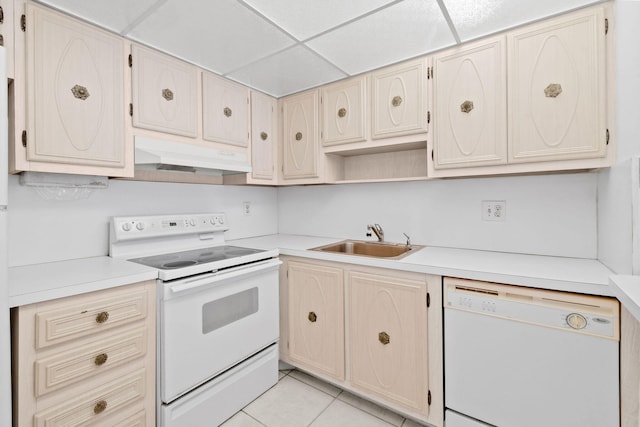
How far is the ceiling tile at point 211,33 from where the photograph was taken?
140cm

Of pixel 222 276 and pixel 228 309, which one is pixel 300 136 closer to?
pixel 222 276

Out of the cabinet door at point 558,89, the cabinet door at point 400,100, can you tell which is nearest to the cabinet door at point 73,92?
the cabinet door at point 400,100

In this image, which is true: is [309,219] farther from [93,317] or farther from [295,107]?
[93,317]

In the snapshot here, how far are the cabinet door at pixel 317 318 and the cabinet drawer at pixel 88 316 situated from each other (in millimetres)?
935

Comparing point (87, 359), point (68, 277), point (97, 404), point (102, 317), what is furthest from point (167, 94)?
point (97, 404)

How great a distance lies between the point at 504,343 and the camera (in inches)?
51.9

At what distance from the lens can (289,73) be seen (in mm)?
2090

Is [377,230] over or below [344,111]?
below

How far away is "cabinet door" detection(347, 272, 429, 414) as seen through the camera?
155cm

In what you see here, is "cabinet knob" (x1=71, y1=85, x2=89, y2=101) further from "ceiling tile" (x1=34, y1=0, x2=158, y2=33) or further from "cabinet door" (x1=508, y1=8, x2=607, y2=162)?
Answer: "cabinet door" (x1=508, y1=8, x2=607, y2=162)

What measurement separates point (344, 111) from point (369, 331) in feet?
4.92

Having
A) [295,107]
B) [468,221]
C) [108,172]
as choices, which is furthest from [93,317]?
[468,221]

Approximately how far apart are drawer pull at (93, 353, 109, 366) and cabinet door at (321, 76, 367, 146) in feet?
5.89

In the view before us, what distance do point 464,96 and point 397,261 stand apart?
101 centimetres
